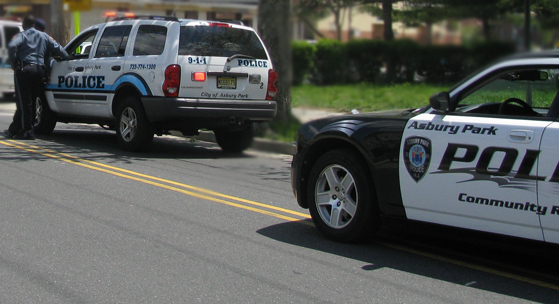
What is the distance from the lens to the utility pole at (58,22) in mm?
15851

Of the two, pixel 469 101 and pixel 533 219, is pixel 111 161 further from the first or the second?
pixel 533 219

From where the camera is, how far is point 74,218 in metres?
6.82

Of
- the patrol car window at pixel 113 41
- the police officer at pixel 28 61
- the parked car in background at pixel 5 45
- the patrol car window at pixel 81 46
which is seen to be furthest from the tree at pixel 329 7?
the parked car in background at pixel 5 45

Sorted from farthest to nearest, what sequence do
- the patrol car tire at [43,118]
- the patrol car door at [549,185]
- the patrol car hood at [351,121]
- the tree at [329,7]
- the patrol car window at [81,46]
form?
the patrol car tire at [43,118] → the patrol car window at [81,46] → the patrol car hood at [351,121] → the patrol car door at [549,185] → the tree at [329,7]

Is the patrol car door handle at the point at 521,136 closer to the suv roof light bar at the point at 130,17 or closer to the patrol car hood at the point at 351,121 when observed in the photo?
the patrol car hood at the point at 351,121

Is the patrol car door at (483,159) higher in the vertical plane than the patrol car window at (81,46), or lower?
lower

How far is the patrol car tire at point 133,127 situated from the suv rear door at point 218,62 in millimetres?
851

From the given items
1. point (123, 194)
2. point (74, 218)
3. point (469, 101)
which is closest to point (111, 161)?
point (123, 194)

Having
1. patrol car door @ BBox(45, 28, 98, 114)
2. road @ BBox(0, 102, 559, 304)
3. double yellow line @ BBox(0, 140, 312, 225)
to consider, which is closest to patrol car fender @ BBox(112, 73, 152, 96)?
patrol car door @ BBox(45, 28, 98, 114)

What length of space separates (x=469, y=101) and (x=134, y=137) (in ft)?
20.6

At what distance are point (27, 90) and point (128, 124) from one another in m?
2.18

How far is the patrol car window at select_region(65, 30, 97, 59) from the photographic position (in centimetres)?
1191

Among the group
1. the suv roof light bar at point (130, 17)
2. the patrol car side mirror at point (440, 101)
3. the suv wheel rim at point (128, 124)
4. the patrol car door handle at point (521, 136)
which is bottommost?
the suv wheel rim at point (128, 124)

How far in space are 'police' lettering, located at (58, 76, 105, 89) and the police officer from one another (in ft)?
1.11
